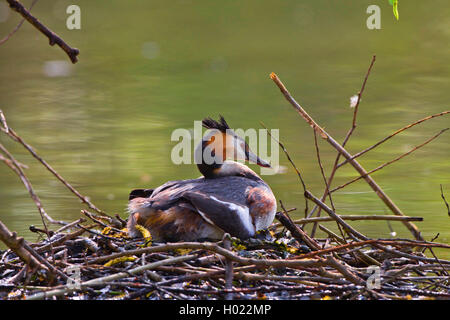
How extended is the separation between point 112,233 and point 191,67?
9099 mm

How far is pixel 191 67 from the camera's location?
47.3 ft

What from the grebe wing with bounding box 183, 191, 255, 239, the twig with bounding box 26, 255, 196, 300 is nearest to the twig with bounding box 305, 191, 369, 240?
the grebe wing with bounding box 183, 191, 255, 239

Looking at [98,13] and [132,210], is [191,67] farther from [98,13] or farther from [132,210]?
[132,210]

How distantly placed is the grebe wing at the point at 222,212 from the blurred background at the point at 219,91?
2.31 metres

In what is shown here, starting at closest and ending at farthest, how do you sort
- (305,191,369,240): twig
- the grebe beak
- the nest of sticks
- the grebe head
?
the nest of sticks → (305,191,369,240): twig → the grebe head → the grebe beak

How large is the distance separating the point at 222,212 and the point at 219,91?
7.80 metres

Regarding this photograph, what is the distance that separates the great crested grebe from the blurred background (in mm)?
2023

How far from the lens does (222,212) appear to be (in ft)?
16.2

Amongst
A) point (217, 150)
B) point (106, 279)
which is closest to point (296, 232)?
point (217, 150)

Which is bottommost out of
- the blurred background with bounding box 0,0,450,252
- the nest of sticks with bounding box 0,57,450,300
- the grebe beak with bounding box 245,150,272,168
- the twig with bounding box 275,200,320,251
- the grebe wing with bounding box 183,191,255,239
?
the nest of sticks with bounding box 0,57,450,300

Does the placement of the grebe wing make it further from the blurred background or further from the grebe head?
the blurred background

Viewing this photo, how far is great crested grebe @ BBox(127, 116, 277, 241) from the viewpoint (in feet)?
16.3

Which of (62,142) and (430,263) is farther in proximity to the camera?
(62,142)
